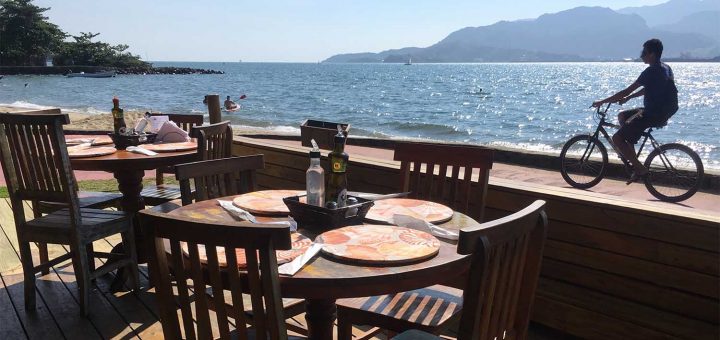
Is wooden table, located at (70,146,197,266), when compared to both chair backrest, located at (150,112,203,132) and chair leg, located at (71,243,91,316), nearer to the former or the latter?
chair leg, located at (71,243,91,316)

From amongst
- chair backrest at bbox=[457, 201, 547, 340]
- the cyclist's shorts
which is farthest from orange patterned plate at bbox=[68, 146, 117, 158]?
the cyclist's shorts

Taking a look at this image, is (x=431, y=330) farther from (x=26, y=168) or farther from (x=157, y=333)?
(x=26, y=168)

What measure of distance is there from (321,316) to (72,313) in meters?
1.71

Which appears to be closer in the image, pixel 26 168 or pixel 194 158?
pixel 26 168

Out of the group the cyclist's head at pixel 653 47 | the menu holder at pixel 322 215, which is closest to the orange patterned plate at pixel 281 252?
the menu holder at pixel 322 215

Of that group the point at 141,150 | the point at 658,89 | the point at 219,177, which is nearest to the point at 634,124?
the point at 658,89

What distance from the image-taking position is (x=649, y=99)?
612cm

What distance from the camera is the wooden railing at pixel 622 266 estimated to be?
7.71 feet

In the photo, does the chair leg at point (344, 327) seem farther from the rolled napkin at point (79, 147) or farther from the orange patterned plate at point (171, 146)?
the rolled napkin at point (79, 147)

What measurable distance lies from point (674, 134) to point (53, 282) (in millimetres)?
25945

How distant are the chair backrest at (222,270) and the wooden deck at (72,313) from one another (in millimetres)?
1451

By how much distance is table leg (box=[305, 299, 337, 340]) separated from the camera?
195 centimetres

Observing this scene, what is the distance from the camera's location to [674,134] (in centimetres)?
2392

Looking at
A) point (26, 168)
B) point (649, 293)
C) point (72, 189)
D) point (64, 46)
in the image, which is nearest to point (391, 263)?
point (649, 293)
